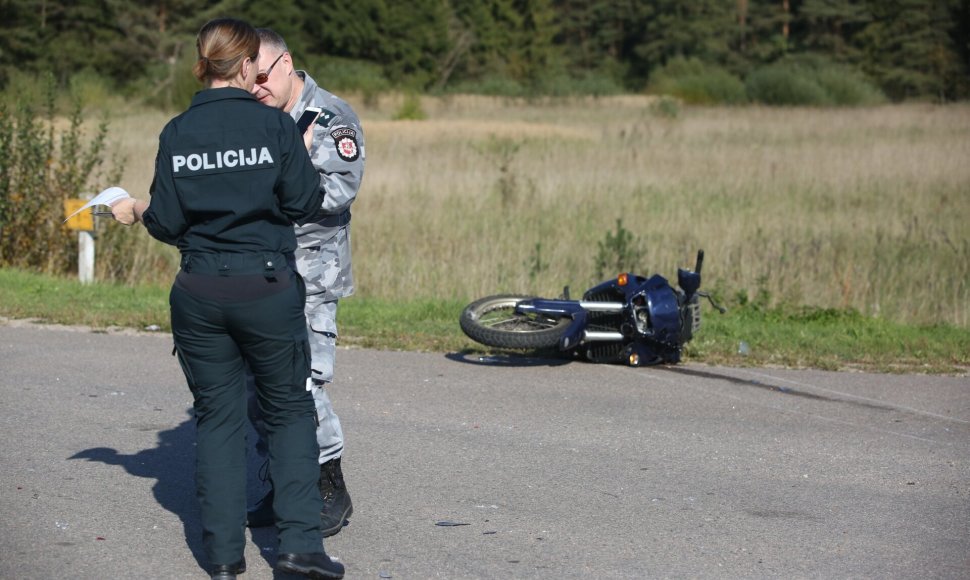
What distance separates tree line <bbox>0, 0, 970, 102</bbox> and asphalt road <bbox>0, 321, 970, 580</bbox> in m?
36.2

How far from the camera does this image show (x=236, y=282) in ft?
13.1

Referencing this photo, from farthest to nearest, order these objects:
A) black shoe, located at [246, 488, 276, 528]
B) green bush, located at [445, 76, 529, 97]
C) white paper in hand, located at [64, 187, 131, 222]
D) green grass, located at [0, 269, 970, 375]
Result: green bush, located at [445, 76, 529, 97]
green grass, located at [0, 269, 970, 375]
black shoe, located at [246, 488, 276, 528]
white paper in hand, located at [64, 187, 131, 222]

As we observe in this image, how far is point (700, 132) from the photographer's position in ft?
105

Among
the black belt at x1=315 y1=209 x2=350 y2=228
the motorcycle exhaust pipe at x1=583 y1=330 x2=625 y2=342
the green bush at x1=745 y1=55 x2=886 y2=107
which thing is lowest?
the motorcycle exhaust pipe at x1=583 y1=330 x2=625 y2=342

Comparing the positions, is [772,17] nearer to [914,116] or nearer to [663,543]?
[914,116]

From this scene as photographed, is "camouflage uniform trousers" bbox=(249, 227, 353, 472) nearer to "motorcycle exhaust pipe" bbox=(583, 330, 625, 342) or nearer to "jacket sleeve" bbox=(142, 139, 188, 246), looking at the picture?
"jacket sleeve" bbox=(142, 139, 188, 246)

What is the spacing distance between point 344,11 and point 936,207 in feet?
194

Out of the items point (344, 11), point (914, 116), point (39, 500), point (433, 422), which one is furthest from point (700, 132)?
point (344, 11)

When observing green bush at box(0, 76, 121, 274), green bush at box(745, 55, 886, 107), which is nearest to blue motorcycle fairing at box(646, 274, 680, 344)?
green bush at box(0, 76, 121, 274)

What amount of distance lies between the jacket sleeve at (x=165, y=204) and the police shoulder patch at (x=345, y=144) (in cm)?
76

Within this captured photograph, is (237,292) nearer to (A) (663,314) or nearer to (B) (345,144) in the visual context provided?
(B) (345,144)

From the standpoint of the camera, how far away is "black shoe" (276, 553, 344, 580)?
4148mm

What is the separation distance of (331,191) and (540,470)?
207 centimetres

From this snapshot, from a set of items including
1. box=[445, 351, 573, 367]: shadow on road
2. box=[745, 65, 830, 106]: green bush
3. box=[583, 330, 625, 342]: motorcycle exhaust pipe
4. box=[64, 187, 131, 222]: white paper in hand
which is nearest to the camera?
box=[64, 187, 131, 222]: white paper in hand
